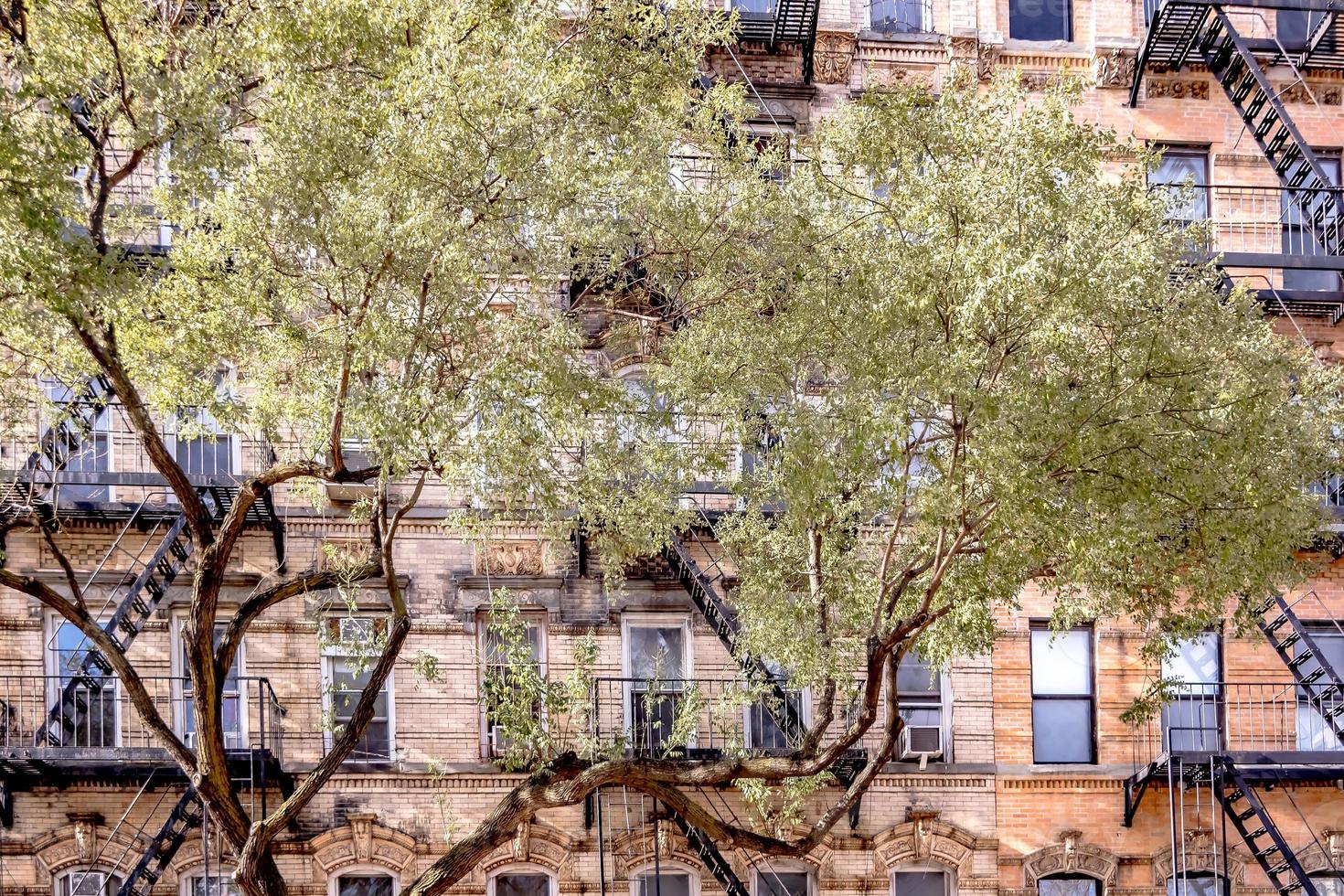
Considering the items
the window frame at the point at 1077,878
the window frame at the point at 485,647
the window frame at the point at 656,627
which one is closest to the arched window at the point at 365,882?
the window frame at the point at 485,647

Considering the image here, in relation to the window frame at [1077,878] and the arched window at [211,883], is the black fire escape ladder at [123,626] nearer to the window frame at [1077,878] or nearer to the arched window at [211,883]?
the arched window at [211,883]

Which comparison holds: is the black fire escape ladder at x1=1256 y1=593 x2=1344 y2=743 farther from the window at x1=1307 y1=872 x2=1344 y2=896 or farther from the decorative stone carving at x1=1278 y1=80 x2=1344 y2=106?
the decorative stone carving at x1=1278 y1=80 x2=1344 y2=106

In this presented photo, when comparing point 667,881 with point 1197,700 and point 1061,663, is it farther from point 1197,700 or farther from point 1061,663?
point 1197,700

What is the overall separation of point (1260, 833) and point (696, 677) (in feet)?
22.3

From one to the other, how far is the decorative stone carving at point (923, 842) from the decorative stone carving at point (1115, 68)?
9876 mm

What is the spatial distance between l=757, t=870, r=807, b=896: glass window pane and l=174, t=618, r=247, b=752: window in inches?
253

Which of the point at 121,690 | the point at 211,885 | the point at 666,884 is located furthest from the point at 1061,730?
the point at 121,690

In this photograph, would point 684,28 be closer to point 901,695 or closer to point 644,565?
point 644,565

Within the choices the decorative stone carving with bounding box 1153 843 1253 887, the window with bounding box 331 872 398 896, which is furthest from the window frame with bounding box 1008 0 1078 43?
the window with bounding box 331 872 398 896

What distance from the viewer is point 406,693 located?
60.7ft

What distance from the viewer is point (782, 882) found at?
733 inches

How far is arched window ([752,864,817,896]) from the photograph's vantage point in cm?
1856

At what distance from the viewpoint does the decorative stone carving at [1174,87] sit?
67.1 feet

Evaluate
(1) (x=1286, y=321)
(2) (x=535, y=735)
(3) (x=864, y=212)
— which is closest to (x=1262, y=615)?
(1) (x=1286, y=321)
